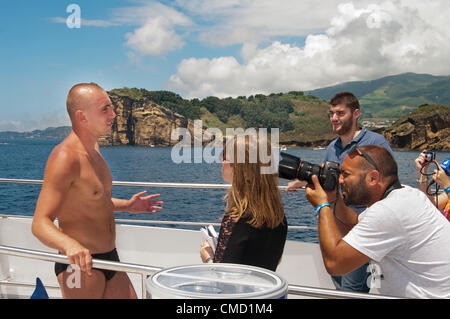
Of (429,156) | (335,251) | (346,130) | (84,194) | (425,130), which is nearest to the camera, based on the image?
(335,251)

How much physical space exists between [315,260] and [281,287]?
2.53m

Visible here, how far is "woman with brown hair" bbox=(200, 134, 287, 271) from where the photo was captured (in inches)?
67.6

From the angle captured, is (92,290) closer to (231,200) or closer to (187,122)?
(231,200)

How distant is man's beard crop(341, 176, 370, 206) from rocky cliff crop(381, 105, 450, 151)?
270 feet

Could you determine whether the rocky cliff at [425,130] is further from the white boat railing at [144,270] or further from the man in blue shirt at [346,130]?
the white boat railing at [144,270]

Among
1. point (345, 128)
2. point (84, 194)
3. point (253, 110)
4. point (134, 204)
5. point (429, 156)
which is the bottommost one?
point (134, 204)

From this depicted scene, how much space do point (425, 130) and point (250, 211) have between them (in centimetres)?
8669

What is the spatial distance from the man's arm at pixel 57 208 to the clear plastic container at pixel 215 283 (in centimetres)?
50

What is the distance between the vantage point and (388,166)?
5.58ft

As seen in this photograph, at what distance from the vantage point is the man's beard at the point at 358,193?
1.71m

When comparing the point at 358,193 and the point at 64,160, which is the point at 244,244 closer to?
the point at 358,193

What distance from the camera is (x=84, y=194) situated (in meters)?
1.97

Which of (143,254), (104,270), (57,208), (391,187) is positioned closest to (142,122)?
(143,254)

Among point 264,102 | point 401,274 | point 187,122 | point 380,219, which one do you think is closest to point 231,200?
point 380,219
